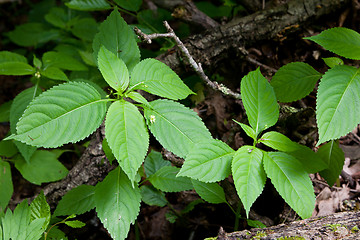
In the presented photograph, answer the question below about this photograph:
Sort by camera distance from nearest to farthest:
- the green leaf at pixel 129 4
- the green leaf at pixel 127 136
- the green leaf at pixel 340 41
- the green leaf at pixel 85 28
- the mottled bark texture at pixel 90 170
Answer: the green leaf at pixel 127 136 < the green leaf at pixel 340 41 < the mottled bark texture at pixel 90 170 < the green leaf at pixel 129 4 < the green leaf at pixel 85 28

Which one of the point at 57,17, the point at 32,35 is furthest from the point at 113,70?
the point at 32,35

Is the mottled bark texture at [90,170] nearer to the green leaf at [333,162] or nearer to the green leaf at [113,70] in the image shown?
the green leaf at [113,70]

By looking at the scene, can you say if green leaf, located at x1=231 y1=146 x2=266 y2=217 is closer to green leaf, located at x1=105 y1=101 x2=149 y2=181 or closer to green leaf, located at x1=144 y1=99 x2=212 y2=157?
green leaf, located at x1=144 y1=99 x2=212 y2=157

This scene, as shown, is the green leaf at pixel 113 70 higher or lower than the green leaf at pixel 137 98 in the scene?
higher

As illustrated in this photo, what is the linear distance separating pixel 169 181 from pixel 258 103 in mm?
868

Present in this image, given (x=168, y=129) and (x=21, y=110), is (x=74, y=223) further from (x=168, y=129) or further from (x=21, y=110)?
(x=21, y=110)

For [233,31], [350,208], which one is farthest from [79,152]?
[350,208]

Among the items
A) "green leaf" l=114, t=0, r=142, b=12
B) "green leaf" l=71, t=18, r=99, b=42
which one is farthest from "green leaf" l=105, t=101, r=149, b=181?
"green leaf" l=71, t=18, r=99, b=42

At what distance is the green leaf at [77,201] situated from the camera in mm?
2266

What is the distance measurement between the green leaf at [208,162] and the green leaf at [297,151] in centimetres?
29

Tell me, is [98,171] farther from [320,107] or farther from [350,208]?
[350,208]

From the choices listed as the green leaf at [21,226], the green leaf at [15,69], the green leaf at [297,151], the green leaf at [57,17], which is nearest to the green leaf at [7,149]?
the green leaf at [15,69]

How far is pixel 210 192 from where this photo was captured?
2330mm

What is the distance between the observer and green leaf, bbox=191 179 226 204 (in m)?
2.31
